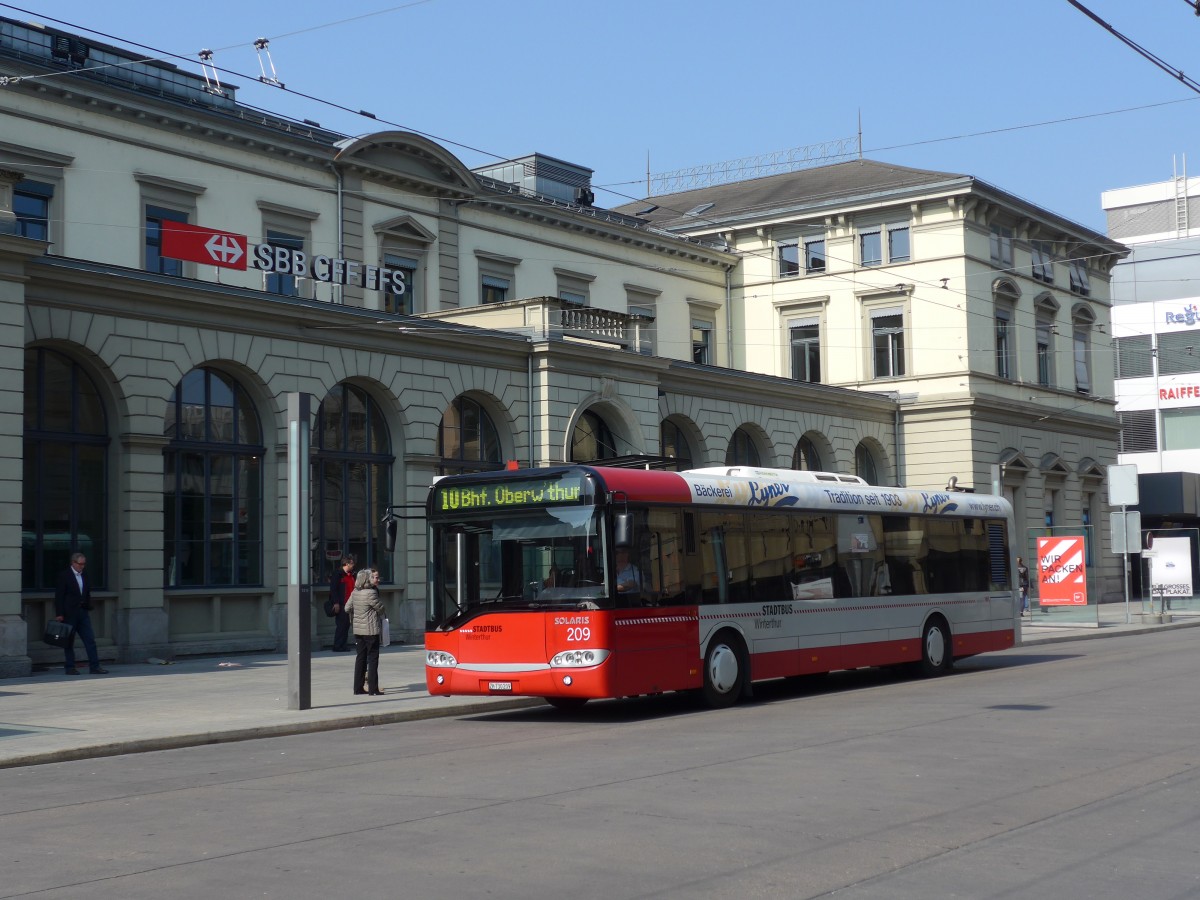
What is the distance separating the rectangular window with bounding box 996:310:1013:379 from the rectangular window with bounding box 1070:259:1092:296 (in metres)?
6.34

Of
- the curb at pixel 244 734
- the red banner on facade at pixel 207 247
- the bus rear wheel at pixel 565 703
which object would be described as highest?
the red banner on facade at pixel 207 247

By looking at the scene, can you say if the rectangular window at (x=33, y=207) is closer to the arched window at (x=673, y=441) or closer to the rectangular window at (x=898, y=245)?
the arched window at (x=673, y=441)

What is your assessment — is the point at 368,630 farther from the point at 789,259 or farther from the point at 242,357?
the point at 789,259

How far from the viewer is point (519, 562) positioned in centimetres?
1723

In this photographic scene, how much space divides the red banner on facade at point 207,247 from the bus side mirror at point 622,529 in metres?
13.3

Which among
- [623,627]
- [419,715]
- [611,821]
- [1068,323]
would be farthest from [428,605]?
[1068,323]

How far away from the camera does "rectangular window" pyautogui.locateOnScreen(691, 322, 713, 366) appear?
49531 millimetres

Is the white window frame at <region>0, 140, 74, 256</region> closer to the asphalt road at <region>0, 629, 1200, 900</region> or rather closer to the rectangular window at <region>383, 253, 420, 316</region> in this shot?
the rectangular window at <region>383, 253, 420, 316</region>

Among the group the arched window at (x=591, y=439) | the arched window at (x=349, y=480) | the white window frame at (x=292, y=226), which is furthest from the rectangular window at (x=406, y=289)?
the arched window at (x=349, y=480)

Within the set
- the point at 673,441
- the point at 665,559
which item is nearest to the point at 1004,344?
the point at 673,441

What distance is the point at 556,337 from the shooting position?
33.2m

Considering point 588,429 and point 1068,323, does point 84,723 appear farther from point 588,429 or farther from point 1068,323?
point 1068,323

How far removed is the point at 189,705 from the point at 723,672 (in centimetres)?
671

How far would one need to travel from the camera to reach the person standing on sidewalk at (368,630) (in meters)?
19.5
